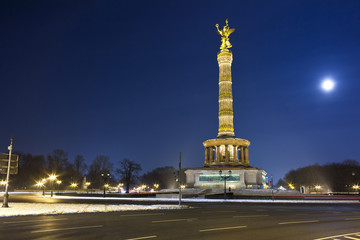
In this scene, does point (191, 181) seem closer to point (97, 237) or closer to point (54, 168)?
point (54, 168)

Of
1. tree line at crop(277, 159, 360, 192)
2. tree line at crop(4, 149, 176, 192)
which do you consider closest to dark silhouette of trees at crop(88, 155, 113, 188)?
tree line at crop(4, 149, 176, 192)

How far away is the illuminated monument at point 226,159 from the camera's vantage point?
229 ft

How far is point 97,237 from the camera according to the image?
36.4 ft

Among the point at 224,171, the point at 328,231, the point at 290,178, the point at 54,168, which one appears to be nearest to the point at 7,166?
the point at 328,231

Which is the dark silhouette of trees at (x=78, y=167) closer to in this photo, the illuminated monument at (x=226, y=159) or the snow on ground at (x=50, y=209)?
the illuminated monument at (x=226, y=159)

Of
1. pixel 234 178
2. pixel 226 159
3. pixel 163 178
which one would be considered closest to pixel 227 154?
pixel 226 159

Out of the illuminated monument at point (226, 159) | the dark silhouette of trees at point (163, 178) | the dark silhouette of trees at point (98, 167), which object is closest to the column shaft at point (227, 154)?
the illuminated monument at point (226, 159)

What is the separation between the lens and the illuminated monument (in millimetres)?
69875

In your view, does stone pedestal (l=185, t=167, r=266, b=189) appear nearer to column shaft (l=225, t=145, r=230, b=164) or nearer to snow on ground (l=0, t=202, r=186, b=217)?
column shaft (l=225, t=145, r=230, b=164)

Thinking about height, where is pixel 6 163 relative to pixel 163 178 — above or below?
above

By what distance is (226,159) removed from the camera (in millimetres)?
73500

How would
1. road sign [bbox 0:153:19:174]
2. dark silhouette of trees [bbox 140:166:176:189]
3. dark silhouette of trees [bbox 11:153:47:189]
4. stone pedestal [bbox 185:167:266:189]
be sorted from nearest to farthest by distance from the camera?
road sign [bbox 0:153:19:174] → stone pedestal [bbox 185:167:266:189] → dark silhouette of trees [bbox 11:153:47:189] → dark silhouette of trees [bbox 140:166:176:189]

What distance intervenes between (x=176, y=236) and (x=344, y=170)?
11481 centimetres

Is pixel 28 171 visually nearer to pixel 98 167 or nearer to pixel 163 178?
pixel 98 167
